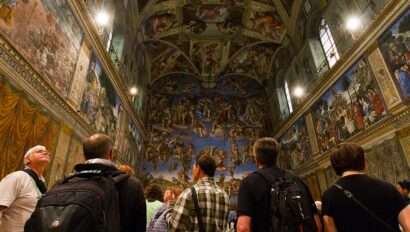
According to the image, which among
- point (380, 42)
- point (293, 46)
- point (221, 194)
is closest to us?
point (221, 194)

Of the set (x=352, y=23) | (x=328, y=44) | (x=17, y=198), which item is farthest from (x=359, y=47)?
(x=17, y=198)

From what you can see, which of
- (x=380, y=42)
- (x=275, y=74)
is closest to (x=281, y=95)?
(x=275, y=74)

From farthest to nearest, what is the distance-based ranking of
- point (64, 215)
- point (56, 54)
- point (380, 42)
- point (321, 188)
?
point (321, 188), point (380, 42), point (56, 54), point (64, 215)

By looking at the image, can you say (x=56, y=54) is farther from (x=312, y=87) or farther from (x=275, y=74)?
(x=275, y=74)

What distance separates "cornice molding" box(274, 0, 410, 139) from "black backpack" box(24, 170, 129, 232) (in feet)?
29.7

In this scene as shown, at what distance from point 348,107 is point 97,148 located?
33.4 feet

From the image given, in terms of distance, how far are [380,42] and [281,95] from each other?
10.2 meters

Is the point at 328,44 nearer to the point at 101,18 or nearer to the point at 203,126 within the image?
the point at 101,18

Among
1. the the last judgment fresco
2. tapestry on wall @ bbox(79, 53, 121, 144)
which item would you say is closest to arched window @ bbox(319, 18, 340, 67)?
the the last judgment fresco

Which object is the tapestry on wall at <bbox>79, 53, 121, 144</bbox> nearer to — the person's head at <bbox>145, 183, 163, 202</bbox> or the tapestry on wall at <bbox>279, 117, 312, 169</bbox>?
the person's head at <bbox>145, 183, 163, 202</bbox>

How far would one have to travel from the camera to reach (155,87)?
20.2 m

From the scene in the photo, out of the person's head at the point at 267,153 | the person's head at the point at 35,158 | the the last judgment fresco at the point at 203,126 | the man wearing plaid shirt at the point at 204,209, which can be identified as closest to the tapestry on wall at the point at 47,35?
the person's head at the point at 35,158

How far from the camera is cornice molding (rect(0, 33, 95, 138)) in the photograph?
179 inches

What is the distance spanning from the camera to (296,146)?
46.9 ft
